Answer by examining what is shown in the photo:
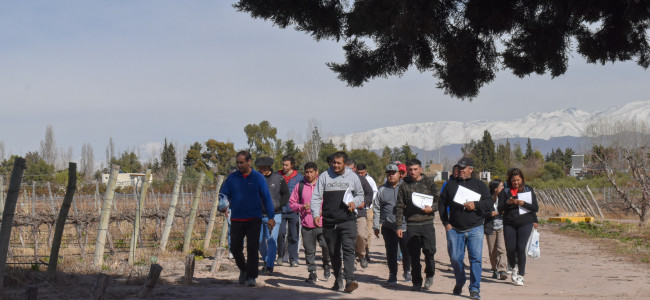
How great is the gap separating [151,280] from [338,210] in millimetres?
2548

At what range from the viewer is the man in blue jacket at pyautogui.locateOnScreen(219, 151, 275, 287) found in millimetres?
10305

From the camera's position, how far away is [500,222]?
39.4ft

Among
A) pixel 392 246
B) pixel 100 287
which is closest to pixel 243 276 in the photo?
pixel 392 246

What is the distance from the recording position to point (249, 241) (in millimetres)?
10328

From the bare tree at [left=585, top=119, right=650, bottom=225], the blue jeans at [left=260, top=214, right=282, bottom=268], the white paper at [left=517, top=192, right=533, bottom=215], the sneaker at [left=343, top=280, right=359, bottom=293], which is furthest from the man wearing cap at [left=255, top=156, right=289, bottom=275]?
the bare tree at [left=585, top=119, right=650, bottom=225]

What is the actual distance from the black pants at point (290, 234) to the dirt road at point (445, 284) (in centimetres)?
30

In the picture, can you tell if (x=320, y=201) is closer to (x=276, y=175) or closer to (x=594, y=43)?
(x=276, y=175)

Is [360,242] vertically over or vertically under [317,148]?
under

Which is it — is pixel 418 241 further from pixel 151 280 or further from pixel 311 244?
pixel 151 280

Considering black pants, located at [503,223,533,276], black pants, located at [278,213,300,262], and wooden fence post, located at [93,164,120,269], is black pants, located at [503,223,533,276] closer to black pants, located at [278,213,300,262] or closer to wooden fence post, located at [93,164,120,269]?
black pants, located at [278,213,300,262]

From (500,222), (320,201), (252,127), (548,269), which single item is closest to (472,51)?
(320,201)

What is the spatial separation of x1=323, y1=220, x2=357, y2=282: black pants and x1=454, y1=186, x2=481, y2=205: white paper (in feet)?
4.54

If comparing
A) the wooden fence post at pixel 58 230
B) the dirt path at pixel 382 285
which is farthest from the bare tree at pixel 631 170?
the wooden fence post at pixel 58 230

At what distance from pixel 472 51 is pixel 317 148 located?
75.6 m
